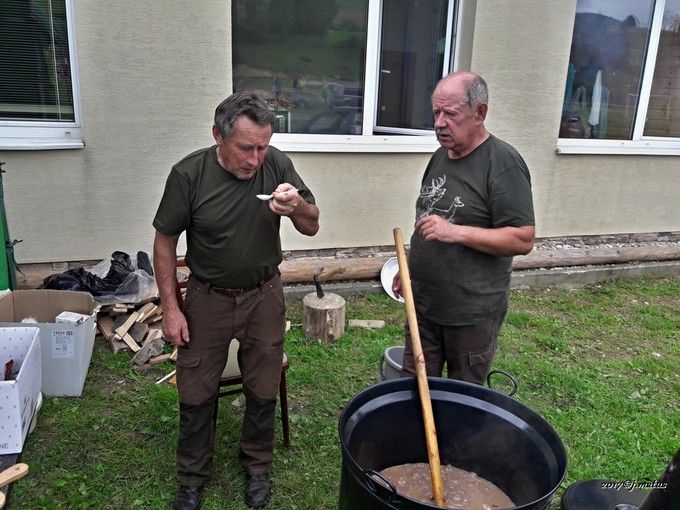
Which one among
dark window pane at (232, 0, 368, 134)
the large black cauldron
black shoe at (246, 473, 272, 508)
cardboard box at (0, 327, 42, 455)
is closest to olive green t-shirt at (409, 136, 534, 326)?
the large black cauldron

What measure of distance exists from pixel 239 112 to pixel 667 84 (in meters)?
6.66

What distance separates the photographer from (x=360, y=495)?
6.03 feet

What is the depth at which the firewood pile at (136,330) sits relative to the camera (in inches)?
163

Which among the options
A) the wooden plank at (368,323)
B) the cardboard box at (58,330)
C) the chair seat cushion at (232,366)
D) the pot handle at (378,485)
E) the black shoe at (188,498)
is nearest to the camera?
the pot handle at (378,485)

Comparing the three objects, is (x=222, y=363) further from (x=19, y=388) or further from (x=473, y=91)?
(x=473, y=91)

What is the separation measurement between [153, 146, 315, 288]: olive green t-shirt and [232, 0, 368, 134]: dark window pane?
2913 millimetres

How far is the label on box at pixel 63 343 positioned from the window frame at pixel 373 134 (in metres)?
2.53

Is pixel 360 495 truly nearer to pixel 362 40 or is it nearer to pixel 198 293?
pixel 198 293

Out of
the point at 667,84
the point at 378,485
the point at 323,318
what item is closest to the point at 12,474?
the point at 378,485

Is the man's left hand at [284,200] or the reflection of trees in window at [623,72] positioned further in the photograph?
the reflection of trees in window at [623,72]

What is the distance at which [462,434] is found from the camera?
2.41 meters

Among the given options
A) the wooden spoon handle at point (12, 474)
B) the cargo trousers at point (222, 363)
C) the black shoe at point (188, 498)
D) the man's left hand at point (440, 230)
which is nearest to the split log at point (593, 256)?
the man's left hand at point (440, 230)

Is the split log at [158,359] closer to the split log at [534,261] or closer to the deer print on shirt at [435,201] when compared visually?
the split log at [534,261]

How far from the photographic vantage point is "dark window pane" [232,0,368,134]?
511 cm
